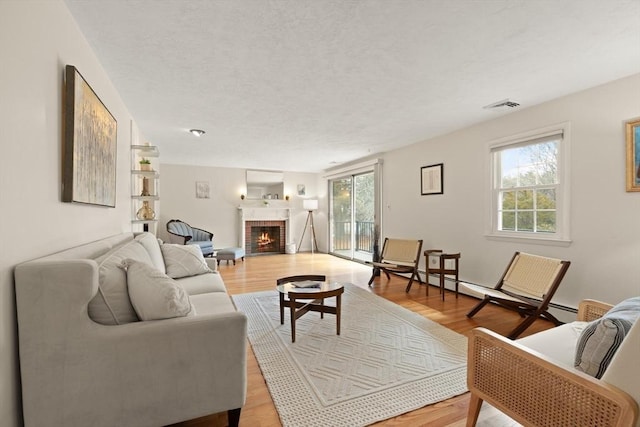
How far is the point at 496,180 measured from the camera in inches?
143

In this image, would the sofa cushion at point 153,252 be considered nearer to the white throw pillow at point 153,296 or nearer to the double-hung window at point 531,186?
the white throw pillow at point 153,296

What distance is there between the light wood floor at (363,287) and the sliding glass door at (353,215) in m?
0.44

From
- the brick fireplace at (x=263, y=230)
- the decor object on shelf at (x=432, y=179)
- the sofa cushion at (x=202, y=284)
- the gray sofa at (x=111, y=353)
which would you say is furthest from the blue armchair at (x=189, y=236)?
the gray sofa at (x=111, y=353)

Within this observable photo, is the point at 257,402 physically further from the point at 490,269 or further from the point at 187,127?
the point at 187,127

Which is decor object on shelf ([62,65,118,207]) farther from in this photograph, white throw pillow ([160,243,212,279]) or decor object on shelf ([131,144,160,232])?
decor object on shelf ([131,144,160,232])

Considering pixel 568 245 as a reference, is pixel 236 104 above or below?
above

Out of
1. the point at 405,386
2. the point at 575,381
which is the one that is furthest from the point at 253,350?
the point at 575,381

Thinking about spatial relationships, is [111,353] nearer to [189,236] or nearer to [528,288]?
[528,288]

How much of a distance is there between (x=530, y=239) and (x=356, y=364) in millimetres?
2515

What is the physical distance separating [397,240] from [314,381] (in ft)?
10.4

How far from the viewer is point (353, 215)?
6.77 m

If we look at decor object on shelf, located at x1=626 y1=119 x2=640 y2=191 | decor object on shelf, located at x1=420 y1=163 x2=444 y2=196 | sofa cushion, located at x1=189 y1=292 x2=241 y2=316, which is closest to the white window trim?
decor object on shelf, located at x1=626 y1=119 x2=640 y2=191

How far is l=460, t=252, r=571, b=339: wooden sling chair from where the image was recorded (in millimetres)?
2566

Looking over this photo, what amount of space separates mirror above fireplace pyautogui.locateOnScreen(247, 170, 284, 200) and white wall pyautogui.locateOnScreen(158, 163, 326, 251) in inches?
6.8
